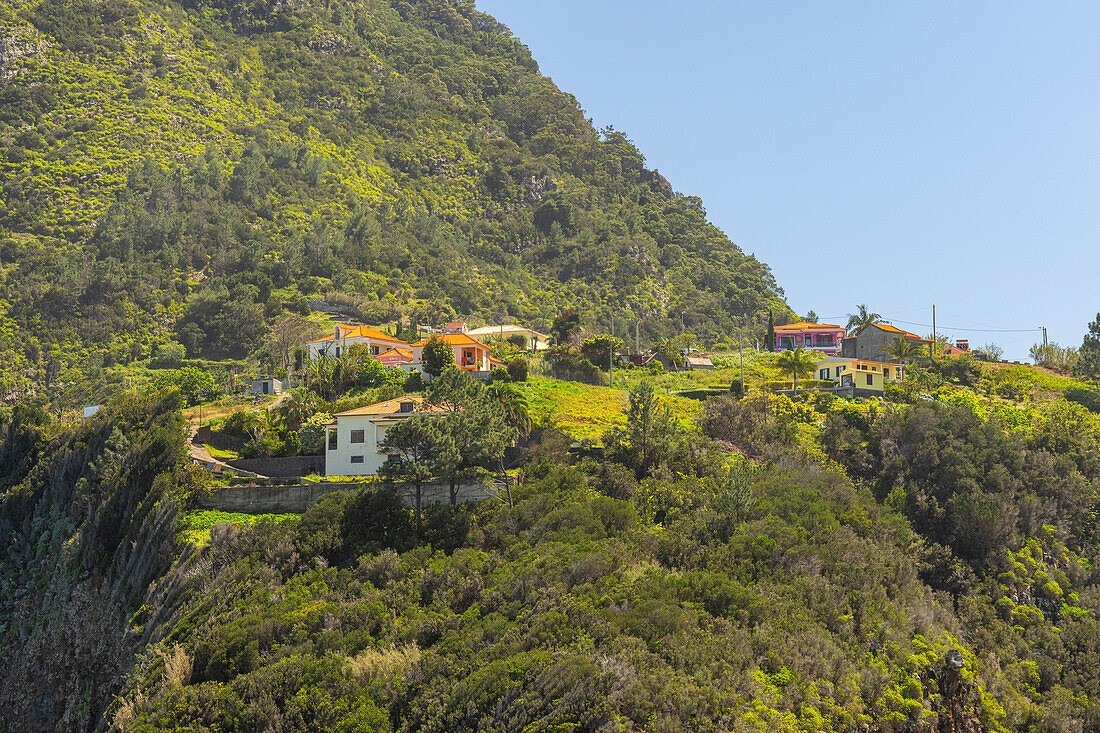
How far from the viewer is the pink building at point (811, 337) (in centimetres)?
8875

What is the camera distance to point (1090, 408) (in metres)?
A: 63.2

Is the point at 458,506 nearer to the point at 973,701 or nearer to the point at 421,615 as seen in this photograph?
the point at 421,615

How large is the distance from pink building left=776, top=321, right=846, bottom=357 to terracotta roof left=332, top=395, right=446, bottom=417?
5211 centimetres

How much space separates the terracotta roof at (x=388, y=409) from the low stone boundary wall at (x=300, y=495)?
4640mm

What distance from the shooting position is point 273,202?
13475 centimetres

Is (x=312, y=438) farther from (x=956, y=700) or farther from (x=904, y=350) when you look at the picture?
(x=904, y=350)

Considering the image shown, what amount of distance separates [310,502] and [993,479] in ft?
118

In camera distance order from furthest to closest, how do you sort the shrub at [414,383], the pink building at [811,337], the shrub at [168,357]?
the shrub at [168,357], the pink building at [811,337], the shrub at [414,383]

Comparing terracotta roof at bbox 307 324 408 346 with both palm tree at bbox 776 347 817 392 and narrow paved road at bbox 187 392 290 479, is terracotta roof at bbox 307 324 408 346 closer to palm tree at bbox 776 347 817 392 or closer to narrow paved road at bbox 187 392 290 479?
narrow paved road at bbox 187 392 290 479

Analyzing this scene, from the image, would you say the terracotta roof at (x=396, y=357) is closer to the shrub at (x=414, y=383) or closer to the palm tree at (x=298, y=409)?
the shrub at (x=414, y=383)

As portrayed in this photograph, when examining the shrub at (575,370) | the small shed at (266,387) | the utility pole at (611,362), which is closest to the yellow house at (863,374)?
the utility pole at (611,362)

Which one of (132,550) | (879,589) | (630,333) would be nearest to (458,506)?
(132,550)

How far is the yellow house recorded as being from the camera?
62237 millimetres

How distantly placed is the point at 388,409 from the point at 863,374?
35382 millimetres
